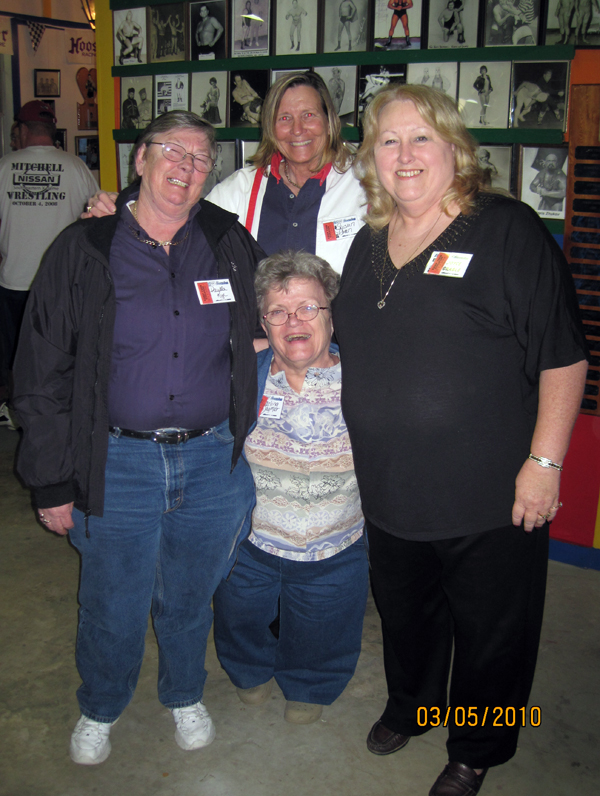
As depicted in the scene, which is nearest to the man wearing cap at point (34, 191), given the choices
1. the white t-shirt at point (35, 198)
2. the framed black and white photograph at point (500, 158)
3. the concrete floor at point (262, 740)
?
the white t-shirt at point (35, 198)

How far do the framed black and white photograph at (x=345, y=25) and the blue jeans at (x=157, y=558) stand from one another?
2401 millimetres

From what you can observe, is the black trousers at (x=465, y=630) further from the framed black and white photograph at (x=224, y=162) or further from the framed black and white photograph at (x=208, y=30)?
the framed black and white photograph at (x=208, y=30)

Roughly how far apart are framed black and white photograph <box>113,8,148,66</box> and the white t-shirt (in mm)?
1058

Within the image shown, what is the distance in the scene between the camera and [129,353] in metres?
1.85

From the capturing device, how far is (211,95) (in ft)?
12.4

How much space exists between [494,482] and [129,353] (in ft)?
3.62

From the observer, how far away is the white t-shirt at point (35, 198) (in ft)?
15.7

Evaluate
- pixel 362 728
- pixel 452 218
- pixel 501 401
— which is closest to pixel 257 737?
pixel 362 728

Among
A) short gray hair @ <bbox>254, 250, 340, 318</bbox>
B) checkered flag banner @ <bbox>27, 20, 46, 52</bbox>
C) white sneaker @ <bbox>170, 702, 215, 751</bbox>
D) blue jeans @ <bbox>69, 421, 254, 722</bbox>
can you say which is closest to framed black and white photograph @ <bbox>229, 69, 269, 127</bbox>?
short gray hair @ <bbox>254, 250, 340, 318</bbox>

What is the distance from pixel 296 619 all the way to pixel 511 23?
286 centimetres

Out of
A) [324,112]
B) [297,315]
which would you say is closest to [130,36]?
[324,112]

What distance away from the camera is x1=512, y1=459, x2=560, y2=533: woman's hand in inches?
65.5

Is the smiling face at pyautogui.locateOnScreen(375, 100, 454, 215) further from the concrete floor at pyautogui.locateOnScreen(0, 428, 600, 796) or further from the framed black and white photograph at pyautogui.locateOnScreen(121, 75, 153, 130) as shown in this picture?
the framed black and white photograph at pyautogui.locateOnScreen(121, 75, 153, 130)

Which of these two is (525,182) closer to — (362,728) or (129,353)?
(129,353)
